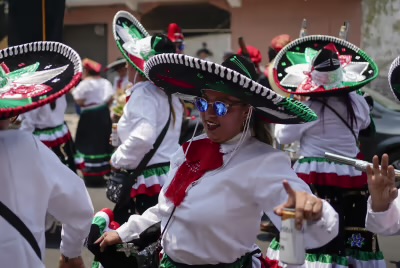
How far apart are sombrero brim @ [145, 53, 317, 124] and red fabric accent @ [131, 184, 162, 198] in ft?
6.07

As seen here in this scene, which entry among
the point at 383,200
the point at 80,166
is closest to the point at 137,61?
the point at 383,200

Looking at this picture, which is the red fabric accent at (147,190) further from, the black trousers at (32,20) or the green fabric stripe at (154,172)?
the black trousers at (32,20)

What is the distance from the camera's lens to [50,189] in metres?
2.56

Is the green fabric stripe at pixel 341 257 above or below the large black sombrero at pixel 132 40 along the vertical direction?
below

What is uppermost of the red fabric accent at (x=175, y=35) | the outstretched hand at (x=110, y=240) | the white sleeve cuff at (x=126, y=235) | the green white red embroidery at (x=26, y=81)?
the green white red embroidery at (x=26, y=81)

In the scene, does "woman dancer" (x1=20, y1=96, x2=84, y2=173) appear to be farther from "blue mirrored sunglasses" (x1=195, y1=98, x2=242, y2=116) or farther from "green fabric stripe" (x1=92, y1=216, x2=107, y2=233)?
"blue mirrored sunglasses" (x1=195, y1=98, x2=242, y2=116)

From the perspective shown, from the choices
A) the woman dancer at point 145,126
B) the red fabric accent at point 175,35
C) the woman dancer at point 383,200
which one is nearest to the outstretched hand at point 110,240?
the woman dancer at point 383,200

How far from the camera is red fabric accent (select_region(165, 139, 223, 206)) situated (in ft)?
8.75

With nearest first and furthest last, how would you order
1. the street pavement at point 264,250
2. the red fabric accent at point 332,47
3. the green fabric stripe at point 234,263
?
1. the green fabric stripe at point 234,263
2. the red fabric accent at point 332,47
3. the street pavement at point 264,250

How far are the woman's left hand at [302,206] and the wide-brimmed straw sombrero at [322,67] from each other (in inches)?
96.7

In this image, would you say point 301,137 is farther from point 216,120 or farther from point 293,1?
point 293,1

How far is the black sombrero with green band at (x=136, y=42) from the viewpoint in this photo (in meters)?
4.68

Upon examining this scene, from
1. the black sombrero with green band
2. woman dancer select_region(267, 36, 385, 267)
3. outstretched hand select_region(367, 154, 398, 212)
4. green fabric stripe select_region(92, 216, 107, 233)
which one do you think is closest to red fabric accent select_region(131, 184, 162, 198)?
the black sombrero with green band

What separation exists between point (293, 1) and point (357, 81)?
35.9ft
